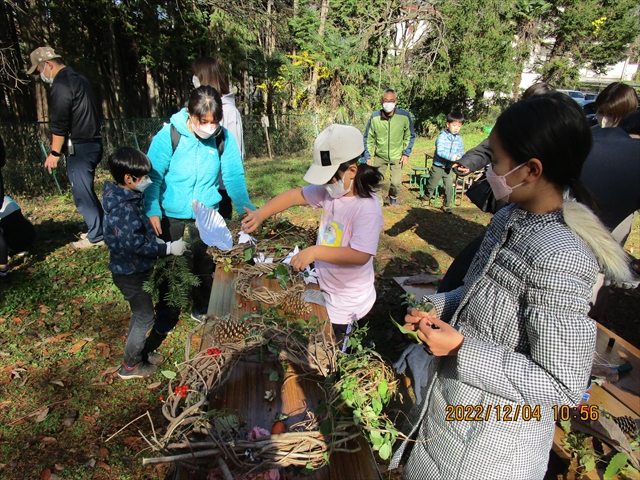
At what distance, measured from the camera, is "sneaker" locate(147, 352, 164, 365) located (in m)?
3.18

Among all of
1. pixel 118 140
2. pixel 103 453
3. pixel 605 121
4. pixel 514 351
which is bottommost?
pixel 103 453

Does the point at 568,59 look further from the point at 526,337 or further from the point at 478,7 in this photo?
the point at 526,337

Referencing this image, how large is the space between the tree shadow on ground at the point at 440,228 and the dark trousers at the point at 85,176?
428cm

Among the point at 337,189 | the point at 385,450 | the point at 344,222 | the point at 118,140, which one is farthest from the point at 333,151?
the point at 118,140

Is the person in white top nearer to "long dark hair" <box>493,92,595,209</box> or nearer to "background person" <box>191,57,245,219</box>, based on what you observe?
"long dark hair" <box>493,92,595,209</box>

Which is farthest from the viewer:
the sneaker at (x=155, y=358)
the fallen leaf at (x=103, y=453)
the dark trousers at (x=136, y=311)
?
the sneaker at (x=155, y=358)

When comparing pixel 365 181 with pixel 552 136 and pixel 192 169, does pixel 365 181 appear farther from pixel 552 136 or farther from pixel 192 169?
pixel 192 169

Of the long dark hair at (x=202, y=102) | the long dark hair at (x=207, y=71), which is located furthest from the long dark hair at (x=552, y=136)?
the long dark hair at (x=207, y=71)

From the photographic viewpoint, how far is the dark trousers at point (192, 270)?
307 centimetres

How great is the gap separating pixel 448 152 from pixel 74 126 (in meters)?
5.94

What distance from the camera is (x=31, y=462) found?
238 cm

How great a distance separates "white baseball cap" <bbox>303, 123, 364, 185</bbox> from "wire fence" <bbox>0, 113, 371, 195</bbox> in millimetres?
7420

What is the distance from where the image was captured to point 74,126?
445 centimetres

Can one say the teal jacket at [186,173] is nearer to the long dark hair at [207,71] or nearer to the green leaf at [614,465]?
the long dark hair at [207,71]
